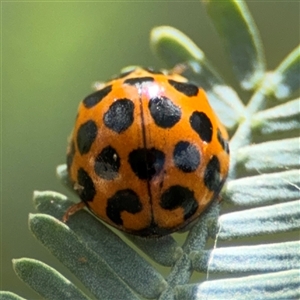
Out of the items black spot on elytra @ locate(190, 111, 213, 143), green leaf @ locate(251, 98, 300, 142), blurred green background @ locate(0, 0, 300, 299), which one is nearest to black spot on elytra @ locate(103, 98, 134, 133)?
black spot on elytra @ locate(190, 111, 213, 143)

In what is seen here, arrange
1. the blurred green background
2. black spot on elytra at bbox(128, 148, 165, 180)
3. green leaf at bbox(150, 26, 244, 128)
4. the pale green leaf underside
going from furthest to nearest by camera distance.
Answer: the blurred green background
green leaf at bbox(150, 26, 244, 128)
black spot on elytra at bbox(128, 148, 165, 180)
the pale green leaf underside

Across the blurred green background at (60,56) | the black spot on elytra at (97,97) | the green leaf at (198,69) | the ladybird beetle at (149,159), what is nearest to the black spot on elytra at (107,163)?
the ladybird beetle at (149,159)

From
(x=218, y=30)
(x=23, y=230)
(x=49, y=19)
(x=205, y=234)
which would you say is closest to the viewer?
(x=205, y=234)

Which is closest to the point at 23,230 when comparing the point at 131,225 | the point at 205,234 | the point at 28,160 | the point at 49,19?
the point at 28,160

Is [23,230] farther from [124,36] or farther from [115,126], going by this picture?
[115,126]

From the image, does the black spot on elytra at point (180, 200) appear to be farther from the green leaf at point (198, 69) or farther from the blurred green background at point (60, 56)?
the blurred green background at point (60, 56)

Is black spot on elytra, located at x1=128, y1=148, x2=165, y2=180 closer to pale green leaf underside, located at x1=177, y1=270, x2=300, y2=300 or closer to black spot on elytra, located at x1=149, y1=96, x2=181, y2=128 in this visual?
black spot on elytra, located at x1=149, y1=96, x2=181, y2=128

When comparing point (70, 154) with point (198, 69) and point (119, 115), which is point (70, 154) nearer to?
point (119, 115)
